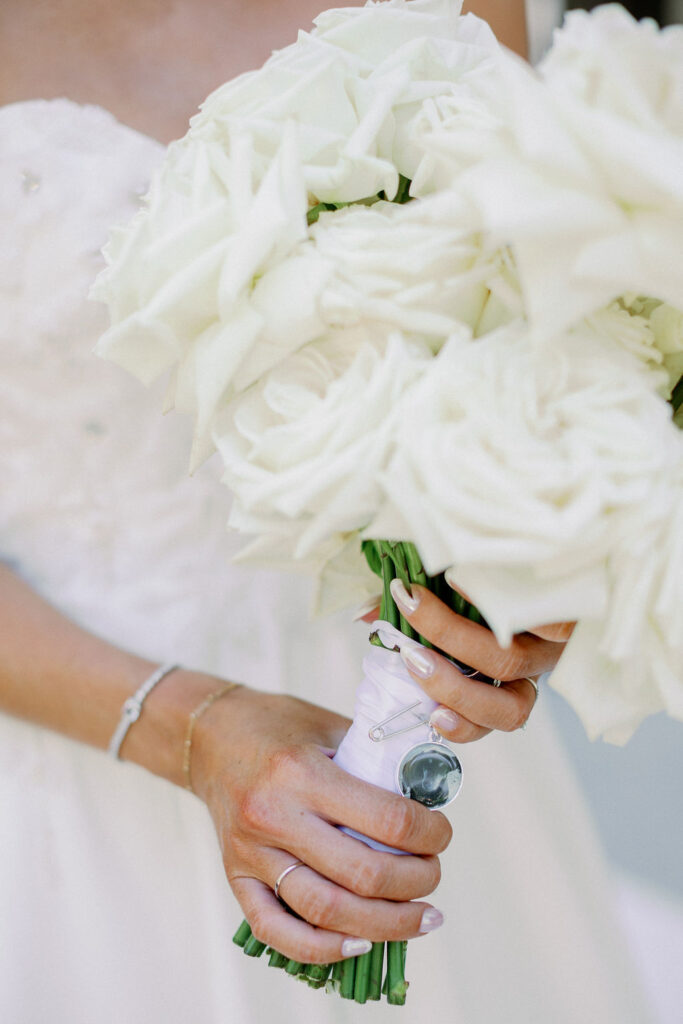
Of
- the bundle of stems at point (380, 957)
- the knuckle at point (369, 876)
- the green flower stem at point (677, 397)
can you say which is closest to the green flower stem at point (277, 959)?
the bundle of stems at point (380, 957)

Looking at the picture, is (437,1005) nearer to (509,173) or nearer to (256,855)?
(256,855)

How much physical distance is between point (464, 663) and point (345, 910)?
0.66 feet

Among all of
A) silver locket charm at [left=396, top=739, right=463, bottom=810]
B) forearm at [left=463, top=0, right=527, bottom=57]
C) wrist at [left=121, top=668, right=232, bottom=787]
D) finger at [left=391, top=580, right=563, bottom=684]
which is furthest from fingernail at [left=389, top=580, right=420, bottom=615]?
forearm at [left=463, top=0, right=527, bottom=57]

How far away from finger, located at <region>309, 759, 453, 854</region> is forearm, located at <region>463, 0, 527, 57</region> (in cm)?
91

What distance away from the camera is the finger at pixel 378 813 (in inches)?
23.8

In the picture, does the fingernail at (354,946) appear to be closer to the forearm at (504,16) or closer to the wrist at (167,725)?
the wrist at (167,725)

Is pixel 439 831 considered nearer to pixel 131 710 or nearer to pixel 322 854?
Result: pixel 322 854

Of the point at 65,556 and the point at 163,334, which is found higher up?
the point at 163,334

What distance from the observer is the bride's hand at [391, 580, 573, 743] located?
0.58 metres

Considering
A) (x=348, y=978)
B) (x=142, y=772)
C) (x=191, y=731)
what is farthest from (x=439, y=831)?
(x=142, y=772)

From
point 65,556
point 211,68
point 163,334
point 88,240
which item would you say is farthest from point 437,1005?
point 211,68

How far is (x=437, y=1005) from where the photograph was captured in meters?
0.87

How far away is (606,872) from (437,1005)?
281 millimetres

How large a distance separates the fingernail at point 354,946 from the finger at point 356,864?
37 mm
